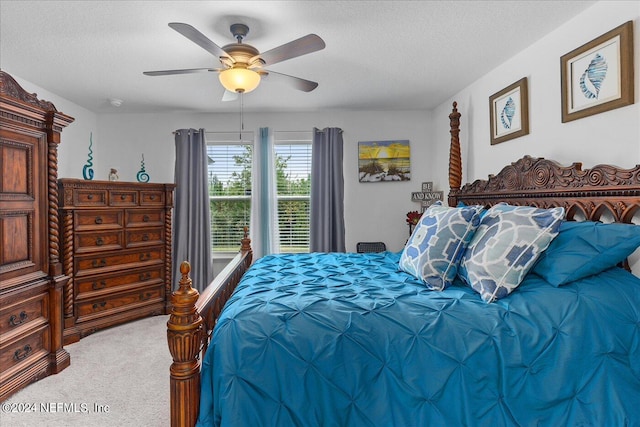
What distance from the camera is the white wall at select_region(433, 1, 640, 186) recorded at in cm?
186

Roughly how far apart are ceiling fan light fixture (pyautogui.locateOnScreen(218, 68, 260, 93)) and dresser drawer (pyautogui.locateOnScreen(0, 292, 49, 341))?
78.9 inches

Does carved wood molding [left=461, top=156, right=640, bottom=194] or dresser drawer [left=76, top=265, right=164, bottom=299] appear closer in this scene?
carved wood molding [left=461, top=156, right=640, bottom=194]

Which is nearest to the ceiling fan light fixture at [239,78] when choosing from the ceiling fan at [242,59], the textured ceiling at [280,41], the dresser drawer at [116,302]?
the ceiling fan at [242,59]

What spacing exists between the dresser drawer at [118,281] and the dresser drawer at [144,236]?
10.9 inches

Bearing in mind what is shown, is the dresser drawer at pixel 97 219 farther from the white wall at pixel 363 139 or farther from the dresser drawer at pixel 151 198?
the white wall at pixel 363 139

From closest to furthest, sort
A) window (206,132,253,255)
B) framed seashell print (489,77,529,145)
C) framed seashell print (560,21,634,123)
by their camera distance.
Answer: framed seashell print (560,21,634,123) < framed seashell print (489,77,529,145) < window (206,132,253,255)

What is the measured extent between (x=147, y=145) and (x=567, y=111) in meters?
4.37

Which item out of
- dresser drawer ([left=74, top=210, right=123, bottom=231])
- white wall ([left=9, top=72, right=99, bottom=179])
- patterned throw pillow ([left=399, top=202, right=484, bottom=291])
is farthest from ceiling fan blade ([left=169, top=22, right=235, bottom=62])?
white wall ([left=9, top=72, right=99, bottom=179])

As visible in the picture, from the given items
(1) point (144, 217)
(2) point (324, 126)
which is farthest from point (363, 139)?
(1) point (144, 217)

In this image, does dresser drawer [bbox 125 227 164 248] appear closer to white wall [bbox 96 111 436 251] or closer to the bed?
white wall [bbox 96 111 436 251]

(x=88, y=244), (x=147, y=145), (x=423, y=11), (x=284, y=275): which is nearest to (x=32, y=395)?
(x=88, y=244)

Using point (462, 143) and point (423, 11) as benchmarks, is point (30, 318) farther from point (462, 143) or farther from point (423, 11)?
point (462, 143)

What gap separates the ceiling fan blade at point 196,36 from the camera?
176cm

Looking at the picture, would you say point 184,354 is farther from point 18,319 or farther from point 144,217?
point 144,217
